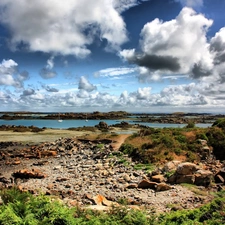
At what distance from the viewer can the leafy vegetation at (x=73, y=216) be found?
23.0ft

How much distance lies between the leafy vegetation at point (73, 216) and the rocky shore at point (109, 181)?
1872 millimetres

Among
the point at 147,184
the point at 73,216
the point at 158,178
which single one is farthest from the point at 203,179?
the point at 73,216

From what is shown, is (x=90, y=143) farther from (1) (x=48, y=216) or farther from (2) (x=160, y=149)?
(1) (x=48, y=216)

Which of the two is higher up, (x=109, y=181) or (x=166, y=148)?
(x=166, y=148)

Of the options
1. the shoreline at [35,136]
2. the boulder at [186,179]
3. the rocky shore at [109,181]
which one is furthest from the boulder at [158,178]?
the shoreline at [35,136]

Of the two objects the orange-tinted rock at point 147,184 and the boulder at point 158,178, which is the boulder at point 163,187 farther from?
the boulder at point 158,178

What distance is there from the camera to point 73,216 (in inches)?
317

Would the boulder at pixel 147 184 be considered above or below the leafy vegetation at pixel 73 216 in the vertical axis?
below

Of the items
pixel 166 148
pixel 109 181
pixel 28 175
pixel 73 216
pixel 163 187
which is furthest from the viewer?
pixel 166 148

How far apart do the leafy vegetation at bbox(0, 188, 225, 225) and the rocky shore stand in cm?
187

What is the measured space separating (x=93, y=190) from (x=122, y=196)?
178cm

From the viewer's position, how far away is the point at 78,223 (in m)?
7.22

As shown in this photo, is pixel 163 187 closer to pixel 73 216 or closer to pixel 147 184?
pixel 147 184

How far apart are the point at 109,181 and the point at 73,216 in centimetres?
690
